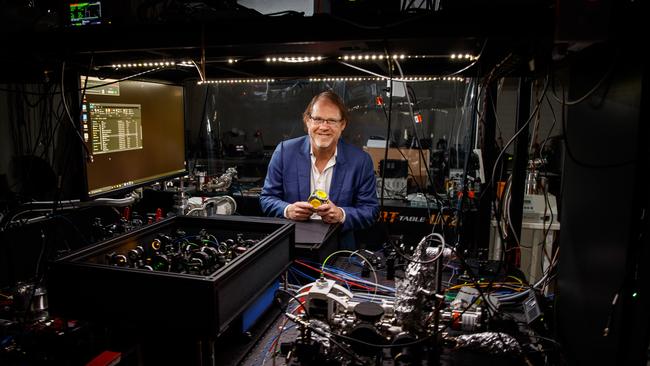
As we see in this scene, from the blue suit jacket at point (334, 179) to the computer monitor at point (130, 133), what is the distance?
22.2 inches

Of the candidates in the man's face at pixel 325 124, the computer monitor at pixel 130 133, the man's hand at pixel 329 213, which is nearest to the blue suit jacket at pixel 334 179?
the man's face at pixel 325 124

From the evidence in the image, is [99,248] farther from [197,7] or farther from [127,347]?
[197,7]

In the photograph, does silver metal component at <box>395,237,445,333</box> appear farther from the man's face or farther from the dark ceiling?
the man's face

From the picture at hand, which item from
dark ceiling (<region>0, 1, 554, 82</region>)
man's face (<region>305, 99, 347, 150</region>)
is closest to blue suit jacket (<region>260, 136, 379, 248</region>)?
man's face (<region>305, 99, 347, 150</region>)

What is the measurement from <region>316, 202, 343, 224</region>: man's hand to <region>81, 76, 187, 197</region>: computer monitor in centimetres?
73

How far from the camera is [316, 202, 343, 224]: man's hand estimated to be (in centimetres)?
203

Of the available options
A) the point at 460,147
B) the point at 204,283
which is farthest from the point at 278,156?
the point at 460,147

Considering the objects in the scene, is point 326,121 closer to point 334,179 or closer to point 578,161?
point 334,179

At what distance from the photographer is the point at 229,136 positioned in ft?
14.4

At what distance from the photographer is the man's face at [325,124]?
2.29 m

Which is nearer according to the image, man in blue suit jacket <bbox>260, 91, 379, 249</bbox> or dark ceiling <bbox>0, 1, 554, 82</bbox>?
dark ceiling <bbox>0, 1, 554, 82</bbox>

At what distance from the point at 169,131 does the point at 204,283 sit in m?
1.38

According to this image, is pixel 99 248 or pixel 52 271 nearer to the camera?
pixel 52 271

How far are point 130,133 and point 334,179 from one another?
112 centimetres
